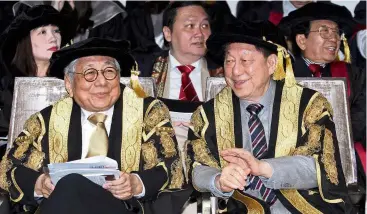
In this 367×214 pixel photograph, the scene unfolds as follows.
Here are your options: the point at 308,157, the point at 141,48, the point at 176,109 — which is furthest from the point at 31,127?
the point at 141,48

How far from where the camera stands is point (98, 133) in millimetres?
5938

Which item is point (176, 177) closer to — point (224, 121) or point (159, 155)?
point (159, 155)

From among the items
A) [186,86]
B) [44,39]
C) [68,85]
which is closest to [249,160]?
[68,85]

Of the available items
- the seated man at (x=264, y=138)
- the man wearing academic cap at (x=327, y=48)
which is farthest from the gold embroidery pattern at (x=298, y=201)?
the man wearing academic cap at (x=327, y=48)

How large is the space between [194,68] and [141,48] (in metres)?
0.92

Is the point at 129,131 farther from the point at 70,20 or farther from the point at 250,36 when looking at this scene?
the point at 70,20

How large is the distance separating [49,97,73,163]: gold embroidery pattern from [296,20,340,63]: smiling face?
2214 mm

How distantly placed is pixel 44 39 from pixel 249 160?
2.69 metres

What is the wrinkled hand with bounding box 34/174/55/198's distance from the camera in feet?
17.9

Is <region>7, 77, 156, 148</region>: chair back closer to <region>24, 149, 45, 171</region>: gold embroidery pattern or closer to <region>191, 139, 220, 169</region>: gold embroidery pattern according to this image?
<region>24, 149, 45, 171</region>: gold embroidery pattern

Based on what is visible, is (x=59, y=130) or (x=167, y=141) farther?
(x=59, y=130)

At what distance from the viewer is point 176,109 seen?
22.4ft

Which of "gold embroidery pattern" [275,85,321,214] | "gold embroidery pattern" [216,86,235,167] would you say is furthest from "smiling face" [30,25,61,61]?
"gold embroidery pattern" [275,85,321,214]

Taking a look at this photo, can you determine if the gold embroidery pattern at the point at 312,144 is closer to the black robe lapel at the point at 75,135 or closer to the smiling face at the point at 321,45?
the black robe lapel at the point at 75,135
